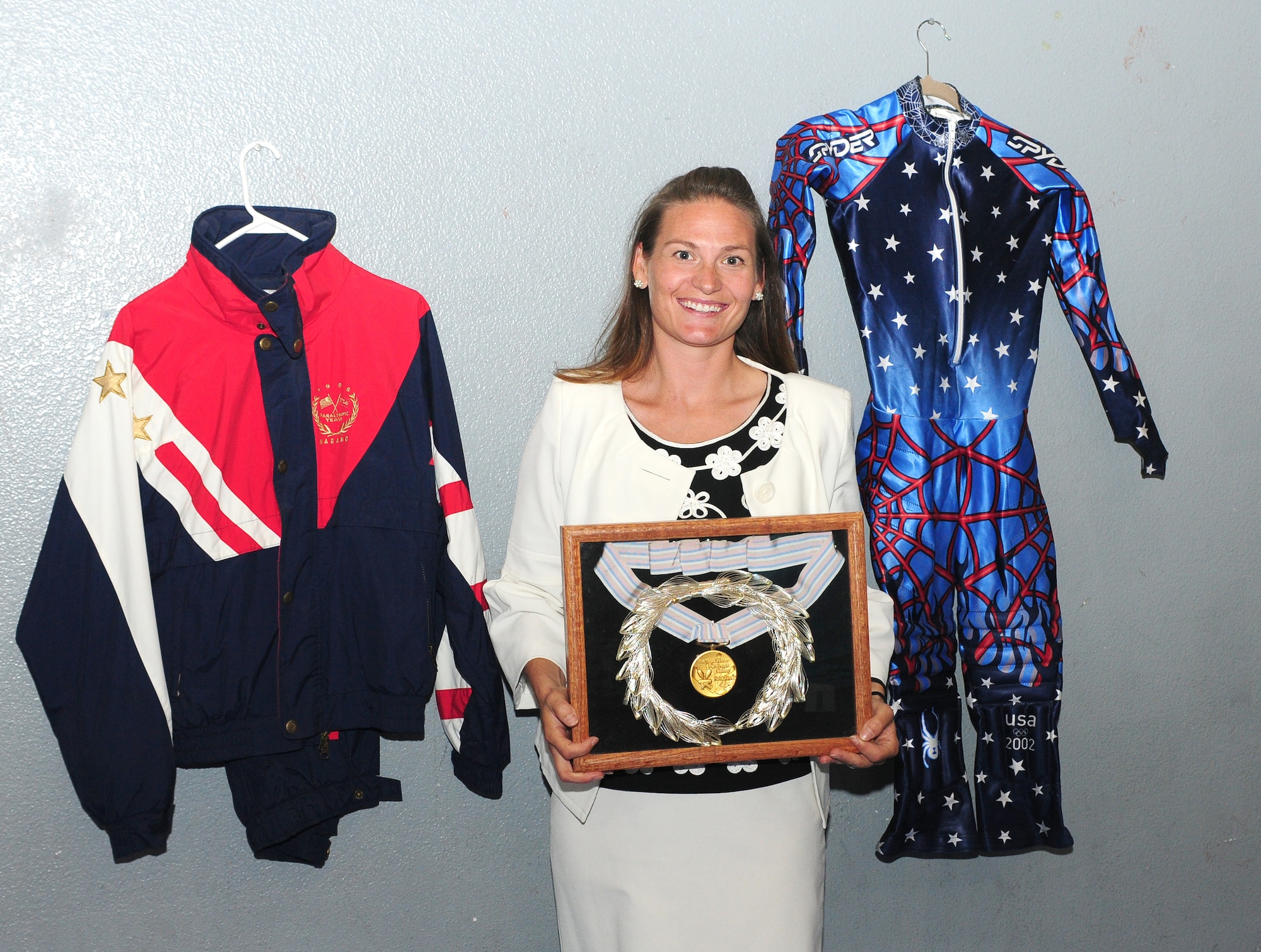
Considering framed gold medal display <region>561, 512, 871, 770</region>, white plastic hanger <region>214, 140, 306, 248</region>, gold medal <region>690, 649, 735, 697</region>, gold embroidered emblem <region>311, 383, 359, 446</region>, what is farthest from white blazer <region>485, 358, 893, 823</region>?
white plastic hanger <region>214, 140, 306, 248</region>

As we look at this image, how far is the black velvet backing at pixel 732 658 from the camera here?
1.51m

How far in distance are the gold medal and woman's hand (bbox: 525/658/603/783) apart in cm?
17

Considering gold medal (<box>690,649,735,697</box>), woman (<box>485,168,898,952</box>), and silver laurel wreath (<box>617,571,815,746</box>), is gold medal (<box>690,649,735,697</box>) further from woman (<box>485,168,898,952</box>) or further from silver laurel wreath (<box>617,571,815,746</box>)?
woman (<box>485,168,898,952</box>)

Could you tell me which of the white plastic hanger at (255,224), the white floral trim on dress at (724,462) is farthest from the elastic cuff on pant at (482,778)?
the white plastic hanger at (255,224)

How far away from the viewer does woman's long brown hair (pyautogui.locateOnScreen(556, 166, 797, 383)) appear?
1.74m

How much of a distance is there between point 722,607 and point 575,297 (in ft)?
2.63

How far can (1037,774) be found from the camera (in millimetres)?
2162

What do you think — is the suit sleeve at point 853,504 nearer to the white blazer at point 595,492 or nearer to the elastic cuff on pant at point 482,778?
the white blazer at point 595,492

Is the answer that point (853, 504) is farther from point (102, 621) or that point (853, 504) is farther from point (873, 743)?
point (102, 621)

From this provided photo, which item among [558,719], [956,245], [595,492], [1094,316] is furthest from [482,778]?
[1094,316]

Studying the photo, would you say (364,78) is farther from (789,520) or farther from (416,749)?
(416,749)

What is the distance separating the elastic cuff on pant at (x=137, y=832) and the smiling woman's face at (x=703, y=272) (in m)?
1.18

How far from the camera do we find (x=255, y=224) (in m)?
1.86

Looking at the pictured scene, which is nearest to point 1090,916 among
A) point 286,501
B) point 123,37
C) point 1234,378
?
point 1234,378
